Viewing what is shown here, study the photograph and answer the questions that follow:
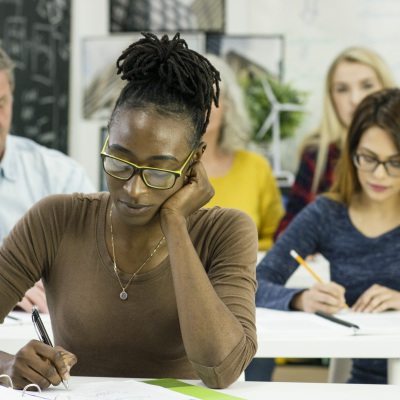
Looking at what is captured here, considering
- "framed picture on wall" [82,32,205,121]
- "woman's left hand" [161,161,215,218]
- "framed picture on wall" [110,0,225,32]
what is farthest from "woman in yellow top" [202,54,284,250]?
"woman's left hand" [161,161,215,218]

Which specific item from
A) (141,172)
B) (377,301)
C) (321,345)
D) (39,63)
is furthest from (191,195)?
(39,63)

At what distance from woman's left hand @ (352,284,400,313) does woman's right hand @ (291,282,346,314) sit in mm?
73

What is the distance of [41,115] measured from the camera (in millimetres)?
5148

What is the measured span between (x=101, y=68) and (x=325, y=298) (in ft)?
11.0

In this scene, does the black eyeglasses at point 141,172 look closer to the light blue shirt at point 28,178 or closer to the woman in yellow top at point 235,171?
the light blue shirt at point 28,178

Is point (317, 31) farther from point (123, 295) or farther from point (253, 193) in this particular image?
point (123, 295)

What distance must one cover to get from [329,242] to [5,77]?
4.30 feet

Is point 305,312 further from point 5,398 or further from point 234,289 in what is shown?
point 5,398

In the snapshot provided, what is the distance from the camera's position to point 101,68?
536cm

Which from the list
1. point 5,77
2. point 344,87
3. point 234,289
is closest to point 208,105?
point 234,289

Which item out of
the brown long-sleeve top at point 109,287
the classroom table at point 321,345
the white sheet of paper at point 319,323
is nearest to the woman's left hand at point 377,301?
the white sheet of paper at point 319,323

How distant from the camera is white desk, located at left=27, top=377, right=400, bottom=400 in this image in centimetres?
144

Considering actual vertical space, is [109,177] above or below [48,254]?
above

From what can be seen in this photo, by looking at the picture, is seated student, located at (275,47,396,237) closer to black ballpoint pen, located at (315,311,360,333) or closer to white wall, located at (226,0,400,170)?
white wall, located at (226,0,400,170)
